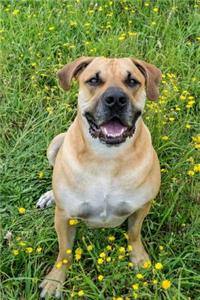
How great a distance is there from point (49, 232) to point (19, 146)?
75 cm

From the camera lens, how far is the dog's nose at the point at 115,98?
2.55 metres

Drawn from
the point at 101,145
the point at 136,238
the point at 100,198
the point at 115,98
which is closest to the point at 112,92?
the point at 115,98

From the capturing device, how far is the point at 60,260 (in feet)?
9.87

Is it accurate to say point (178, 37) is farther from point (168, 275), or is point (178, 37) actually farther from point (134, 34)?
point (168, 275)

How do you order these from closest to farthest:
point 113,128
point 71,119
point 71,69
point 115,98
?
point 115,98
point 113,128
point 71,69
point 71,119

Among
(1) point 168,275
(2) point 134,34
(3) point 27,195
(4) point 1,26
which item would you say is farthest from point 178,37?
(1) point 168,275

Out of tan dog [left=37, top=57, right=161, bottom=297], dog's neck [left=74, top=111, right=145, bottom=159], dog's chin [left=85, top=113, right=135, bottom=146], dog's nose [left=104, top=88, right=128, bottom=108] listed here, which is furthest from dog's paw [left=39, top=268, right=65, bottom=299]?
dog's nose [left=104, top=88, right=128, bottom=108]

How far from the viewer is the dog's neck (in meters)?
2.70

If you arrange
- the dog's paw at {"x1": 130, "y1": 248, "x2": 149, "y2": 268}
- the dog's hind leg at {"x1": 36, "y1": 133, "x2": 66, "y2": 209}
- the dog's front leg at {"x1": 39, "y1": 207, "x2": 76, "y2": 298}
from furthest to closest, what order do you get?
1. the dog's hind leg at {"x1": 36, "y1": 133, "x2": 66, "y2": 209}
2. the dog's paw at {"x1": 130, "y1": 248, "x2": 149, "y2": 268}
3. the dog's front leg at {"x1": 39, "y1": 207, "x2": 76, "y2": 298}

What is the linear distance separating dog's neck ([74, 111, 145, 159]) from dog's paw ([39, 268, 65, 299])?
2.34ft

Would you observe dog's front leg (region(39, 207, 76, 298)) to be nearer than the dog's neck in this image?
No

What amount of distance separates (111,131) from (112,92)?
0.20 metres

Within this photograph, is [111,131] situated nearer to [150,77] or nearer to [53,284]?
[150,77]

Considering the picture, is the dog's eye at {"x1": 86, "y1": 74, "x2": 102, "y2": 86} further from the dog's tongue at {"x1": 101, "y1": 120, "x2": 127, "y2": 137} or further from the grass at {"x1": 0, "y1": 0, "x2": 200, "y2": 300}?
the grass at {"x1": 0, "y1": 0, "x2": 200, "y2": 300}
